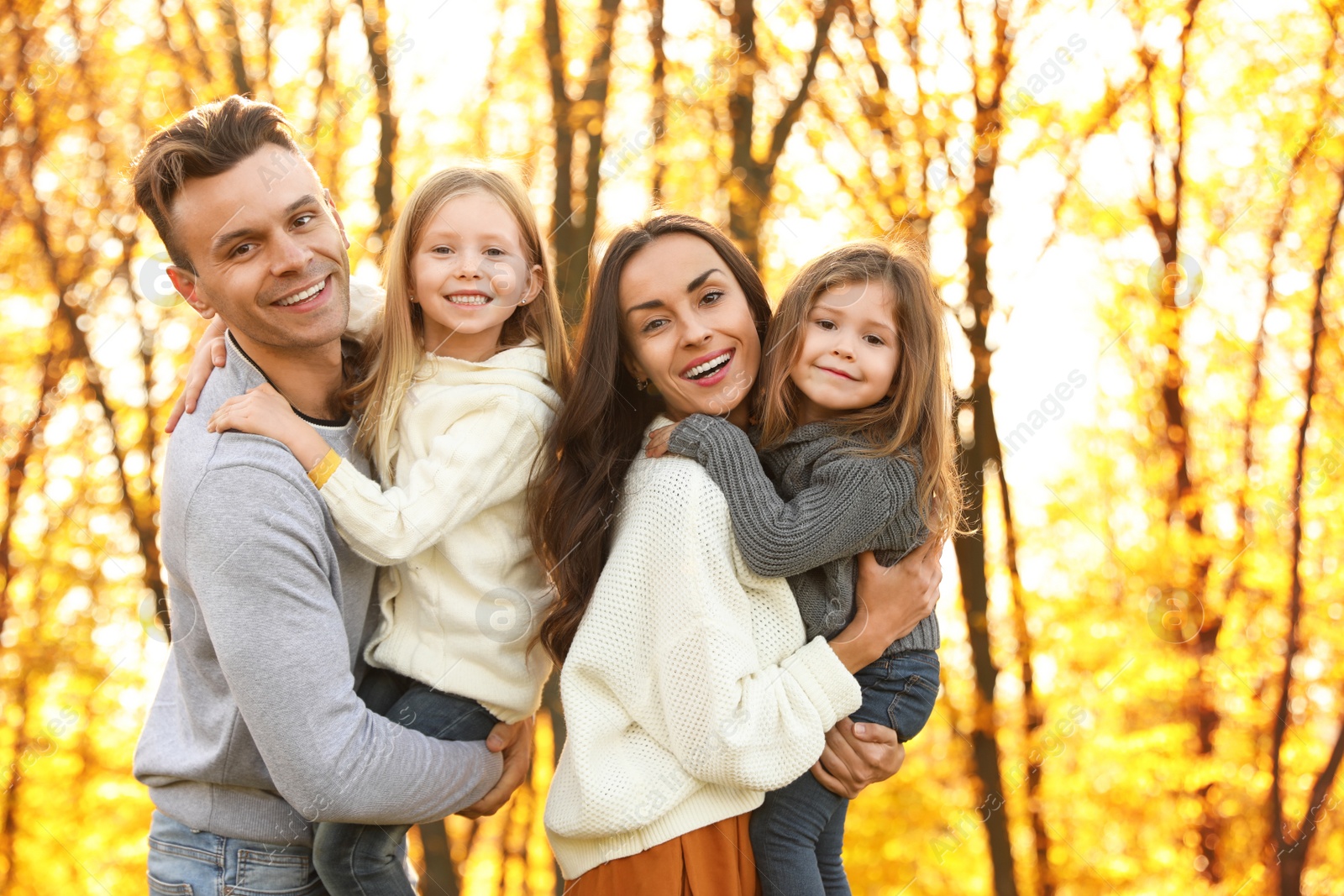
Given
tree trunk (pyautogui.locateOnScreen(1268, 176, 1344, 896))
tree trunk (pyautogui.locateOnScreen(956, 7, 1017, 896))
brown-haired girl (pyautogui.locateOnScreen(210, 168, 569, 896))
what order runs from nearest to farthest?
brown-haired girl (pyautogui.locateOnScreen(210, 168, 569, 896)), tree trunk (pyautogui.locateOnScreen(956, 7, 1017, 896)), tree trunk (pyautogui.locateOnScreen(1268, 176, 1344, 896))

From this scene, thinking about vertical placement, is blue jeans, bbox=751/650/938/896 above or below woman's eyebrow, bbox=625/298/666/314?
below

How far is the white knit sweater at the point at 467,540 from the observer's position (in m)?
2.10

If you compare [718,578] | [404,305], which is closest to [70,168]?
[404,305]

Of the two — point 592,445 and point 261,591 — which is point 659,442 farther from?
point 261,591

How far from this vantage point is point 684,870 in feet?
6.85

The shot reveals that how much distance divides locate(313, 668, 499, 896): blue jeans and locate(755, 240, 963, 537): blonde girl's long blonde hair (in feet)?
2.99

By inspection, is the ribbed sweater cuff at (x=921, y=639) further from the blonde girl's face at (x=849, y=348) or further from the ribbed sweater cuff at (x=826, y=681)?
the blonde girl's face at (x=849, y=348)

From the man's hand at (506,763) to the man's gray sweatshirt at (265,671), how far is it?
0.03 m

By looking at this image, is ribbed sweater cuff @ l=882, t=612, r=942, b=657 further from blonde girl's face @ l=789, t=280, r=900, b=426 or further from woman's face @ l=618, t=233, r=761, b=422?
woman's face @ l=618, t=233, r=761, b=422

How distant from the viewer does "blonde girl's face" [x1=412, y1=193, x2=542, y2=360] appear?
224cm

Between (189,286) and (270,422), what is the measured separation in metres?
0.41

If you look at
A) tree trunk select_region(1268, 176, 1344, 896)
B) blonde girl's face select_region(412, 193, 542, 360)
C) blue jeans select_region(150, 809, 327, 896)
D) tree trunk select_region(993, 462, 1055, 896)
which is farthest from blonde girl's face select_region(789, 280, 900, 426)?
tree trunk select_region(1268, 176, 1344, 896)

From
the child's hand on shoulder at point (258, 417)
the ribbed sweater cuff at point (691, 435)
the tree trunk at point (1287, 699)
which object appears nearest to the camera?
the child's hand on shoulder at point (258, 417)

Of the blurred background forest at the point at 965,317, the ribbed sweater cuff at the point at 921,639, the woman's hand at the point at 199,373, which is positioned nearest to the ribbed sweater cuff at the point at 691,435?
the ribbed sweater cuff at the point at 921,639
